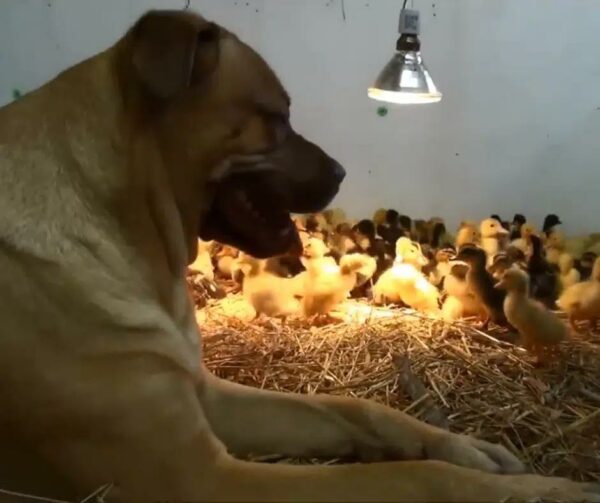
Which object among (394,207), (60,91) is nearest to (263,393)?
(60,91)

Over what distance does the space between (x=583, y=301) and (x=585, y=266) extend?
320 millimetres

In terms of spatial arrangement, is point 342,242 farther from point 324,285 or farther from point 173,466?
point 173,466

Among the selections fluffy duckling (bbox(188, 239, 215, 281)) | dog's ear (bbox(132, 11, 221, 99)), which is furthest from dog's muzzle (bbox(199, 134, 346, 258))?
fluffy duckling (bbox(188, 239, 215, 281))

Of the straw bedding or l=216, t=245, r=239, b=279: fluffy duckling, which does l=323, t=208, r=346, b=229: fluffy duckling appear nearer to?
l=216, t=245, r=239, b=279: fluffy duckling

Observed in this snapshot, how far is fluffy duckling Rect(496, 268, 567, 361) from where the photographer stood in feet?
6.96

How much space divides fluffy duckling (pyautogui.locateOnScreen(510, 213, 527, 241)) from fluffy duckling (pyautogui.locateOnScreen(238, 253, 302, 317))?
86 centimetres

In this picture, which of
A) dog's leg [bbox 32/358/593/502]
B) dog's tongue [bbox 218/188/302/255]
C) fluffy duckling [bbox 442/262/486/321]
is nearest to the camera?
dog's leg [bbox 32/358/593/502]

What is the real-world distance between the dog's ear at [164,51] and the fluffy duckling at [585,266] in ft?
5.33

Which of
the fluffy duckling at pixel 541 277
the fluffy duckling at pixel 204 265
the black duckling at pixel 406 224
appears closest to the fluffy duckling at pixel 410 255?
the black duckling at pixel 406 224

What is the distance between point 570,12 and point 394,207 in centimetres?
94

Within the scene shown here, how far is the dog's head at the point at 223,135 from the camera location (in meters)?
1.40

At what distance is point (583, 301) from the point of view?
2359mm

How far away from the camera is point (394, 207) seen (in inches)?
131

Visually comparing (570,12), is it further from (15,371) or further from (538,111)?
(15,371)
